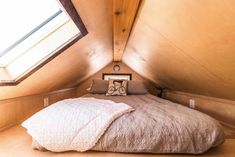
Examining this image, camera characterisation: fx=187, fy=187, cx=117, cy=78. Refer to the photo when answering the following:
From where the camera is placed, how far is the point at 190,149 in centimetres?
131

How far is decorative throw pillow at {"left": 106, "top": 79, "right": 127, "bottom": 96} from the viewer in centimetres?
327

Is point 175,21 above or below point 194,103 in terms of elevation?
above

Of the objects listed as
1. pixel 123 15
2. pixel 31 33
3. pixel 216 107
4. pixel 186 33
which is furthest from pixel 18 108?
pixel 216 107

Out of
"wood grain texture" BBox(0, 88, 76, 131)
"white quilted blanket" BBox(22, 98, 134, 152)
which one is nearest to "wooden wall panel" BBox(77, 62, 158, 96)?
"wood grain texture" BBox(0, 88, 76, 131)

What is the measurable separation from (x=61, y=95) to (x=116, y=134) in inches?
127

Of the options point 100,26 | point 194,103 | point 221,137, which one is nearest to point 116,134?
point 221,137

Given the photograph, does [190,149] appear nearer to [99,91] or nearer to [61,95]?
[99,91]

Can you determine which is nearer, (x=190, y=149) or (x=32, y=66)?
(x=190, y=149)

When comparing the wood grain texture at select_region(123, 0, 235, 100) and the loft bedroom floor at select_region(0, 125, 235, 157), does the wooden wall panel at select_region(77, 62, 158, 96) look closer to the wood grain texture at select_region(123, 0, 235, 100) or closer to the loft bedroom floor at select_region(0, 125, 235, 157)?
the wood grain texture at select_region(123, 0, 235, 100)

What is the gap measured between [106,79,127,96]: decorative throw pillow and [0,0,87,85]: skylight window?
1451mm

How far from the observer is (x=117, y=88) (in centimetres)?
334

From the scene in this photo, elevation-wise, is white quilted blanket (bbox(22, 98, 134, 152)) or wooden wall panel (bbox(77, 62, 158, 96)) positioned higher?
wooden wall panel (bbox(77, 62, 158, 96))

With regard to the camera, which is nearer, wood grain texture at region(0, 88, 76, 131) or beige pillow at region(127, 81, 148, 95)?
wood grain texture at region(0, 88, 76, 131)

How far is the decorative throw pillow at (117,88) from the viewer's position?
327 cm
